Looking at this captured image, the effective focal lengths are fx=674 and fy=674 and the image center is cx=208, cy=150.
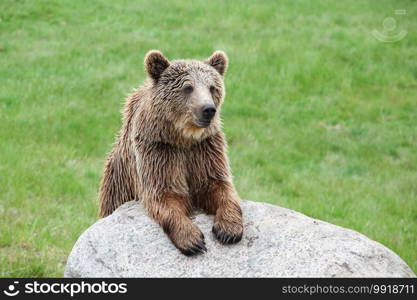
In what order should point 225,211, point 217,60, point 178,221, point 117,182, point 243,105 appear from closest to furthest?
1. point 178,221
2. point 225,211
3. point 217,60
4. point 117,182
5. point 243,105

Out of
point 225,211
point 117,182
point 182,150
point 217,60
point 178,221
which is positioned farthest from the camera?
point 117,182

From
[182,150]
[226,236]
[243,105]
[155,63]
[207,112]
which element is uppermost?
[155,63]

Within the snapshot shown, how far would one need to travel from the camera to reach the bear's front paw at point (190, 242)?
5020mm

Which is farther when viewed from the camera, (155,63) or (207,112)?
(155,63)

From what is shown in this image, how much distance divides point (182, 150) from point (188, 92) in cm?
50

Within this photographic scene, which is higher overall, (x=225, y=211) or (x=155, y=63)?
(x=155, y=63)

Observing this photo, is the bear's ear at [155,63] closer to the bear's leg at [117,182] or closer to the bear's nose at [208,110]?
the bear's nose at [208,110]

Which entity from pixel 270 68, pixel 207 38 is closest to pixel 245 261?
pixel 270 68

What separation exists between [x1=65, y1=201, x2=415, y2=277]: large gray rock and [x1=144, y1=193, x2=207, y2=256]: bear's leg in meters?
0.08

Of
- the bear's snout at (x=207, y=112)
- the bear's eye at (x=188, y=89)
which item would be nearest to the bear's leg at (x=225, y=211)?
the bear's snout at (x=207, y=112)

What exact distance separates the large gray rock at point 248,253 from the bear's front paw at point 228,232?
0.06m

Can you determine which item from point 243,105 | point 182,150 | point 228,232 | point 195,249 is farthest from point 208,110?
point 243,105

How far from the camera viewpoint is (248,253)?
16.7 ft

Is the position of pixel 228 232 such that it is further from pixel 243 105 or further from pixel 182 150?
pixel 243 105
